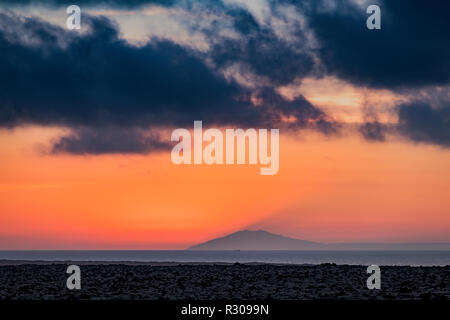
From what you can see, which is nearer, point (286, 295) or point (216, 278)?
point (286, 295)

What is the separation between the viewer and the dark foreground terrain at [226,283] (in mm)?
31094

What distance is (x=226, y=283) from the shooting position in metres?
36.0

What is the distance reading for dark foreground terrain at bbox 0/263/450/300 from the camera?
31094mm

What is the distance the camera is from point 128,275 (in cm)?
4016
